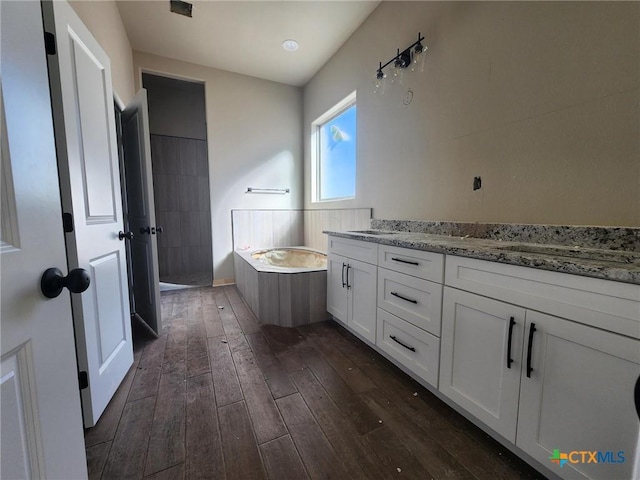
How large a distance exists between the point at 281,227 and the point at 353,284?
2.23 m

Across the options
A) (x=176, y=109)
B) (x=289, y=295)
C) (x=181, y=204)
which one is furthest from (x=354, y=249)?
(x=176, y=109)

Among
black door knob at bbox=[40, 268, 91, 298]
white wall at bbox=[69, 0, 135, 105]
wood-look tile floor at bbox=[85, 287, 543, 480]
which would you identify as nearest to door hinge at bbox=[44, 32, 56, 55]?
white wall at bbox=[69, 0, 135, 105]

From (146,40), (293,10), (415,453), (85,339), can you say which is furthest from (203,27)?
(415,453)

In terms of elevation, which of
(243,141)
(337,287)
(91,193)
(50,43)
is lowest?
(337,287)

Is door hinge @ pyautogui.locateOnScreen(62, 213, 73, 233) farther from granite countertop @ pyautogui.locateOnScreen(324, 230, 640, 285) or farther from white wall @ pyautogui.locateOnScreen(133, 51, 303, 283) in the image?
white wall @ pyautogui.locateOnScreen(133, 51, 303, 283)

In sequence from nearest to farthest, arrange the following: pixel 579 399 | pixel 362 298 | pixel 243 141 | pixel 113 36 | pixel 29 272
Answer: pixel 29 272
pixel 579 399
pixel 362 298
pixel 113 36
pixel 243 141

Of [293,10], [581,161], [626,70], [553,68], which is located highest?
[293,10]

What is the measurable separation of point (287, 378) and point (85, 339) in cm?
Answer: 105

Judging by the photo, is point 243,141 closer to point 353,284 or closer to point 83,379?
point 353,284

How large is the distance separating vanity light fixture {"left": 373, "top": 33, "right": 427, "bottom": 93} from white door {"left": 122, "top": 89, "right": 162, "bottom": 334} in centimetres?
194

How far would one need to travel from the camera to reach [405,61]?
2.09m

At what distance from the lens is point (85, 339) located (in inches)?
48.2

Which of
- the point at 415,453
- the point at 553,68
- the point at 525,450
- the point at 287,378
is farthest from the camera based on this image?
the point at 287,378

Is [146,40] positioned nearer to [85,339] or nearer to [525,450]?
[85,339]
